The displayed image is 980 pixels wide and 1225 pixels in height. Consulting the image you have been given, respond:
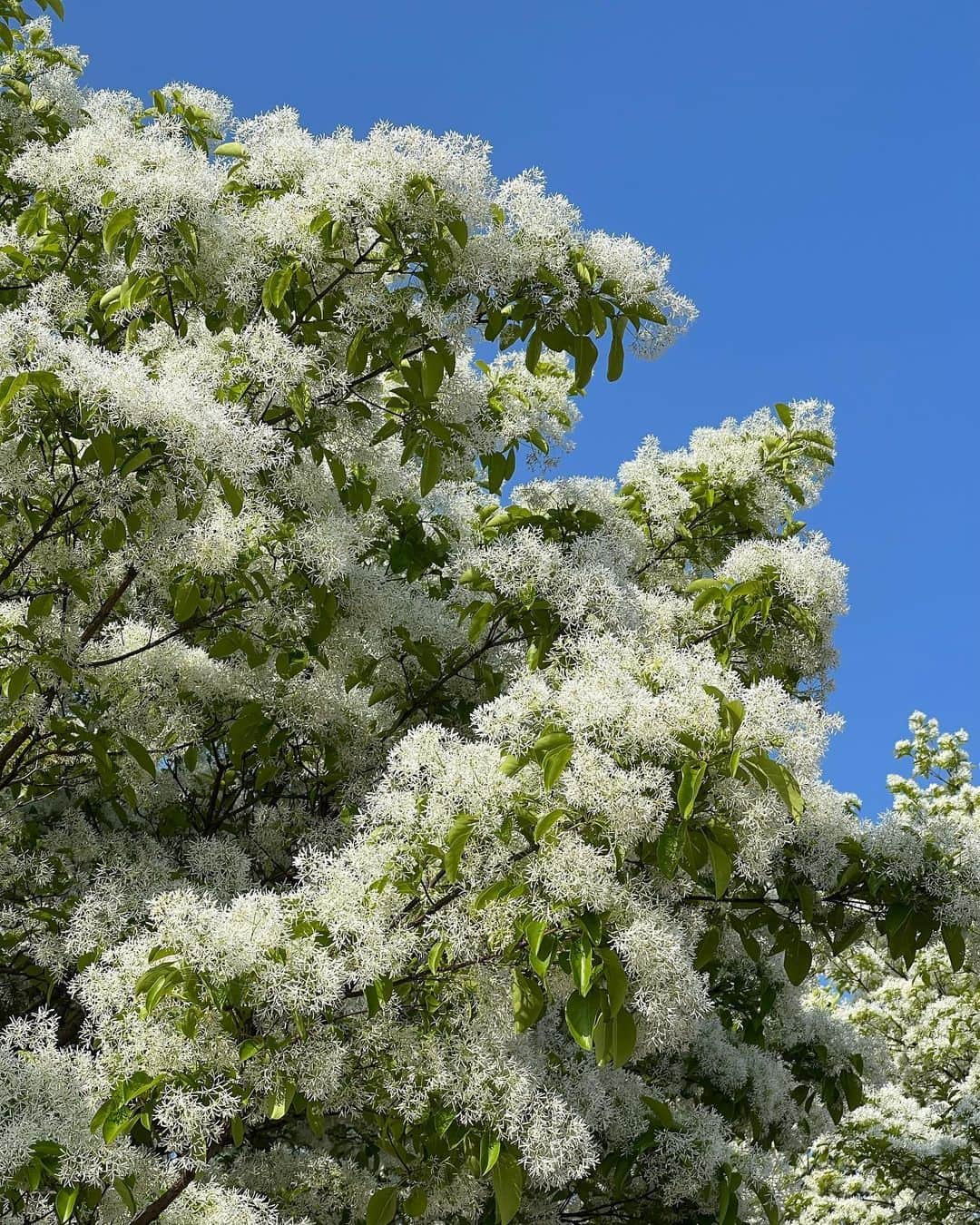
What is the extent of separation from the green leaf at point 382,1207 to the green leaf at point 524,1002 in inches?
23.2

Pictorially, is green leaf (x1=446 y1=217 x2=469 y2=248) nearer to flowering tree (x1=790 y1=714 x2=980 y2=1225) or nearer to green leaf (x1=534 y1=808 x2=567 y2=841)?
green leaf (x1=534 y1=808 x2=567 y2=841)

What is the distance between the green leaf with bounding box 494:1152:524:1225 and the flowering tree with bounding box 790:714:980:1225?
1.65 m

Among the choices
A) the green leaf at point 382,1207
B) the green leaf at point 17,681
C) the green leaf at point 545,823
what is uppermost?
the green leaf at point 545,823

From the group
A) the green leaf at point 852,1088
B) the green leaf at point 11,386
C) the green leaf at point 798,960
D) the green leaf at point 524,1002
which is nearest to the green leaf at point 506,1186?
the green leaf at point 524,1002

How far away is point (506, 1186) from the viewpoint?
3.02 m

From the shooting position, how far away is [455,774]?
3.13m

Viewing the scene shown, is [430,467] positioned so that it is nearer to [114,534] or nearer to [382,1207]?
[114,534]

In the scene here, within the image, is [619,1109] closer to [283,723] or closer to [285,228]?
[283,723]

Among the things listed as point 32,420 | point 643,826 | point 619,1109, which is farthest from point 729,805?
point 32,420

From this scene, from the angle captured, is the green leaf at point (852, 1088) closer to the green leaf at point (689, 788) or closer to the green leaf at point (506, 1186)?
the green leaf at point (506, 1186)

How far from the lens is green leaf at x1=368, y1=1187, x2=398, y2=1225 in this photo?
3246 mm

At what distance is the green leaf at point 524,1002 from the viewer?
→ 307 cm

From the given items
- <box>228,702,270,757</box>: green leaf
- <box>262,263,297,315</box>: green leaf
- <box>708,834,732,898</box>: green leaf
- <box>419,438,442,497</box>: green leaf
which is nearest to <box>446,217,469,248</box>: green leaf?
<box>262,263,297,315</box>: green leaf

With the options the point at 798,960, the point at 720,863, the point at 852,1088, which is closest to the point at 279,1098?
the point at 720,863
